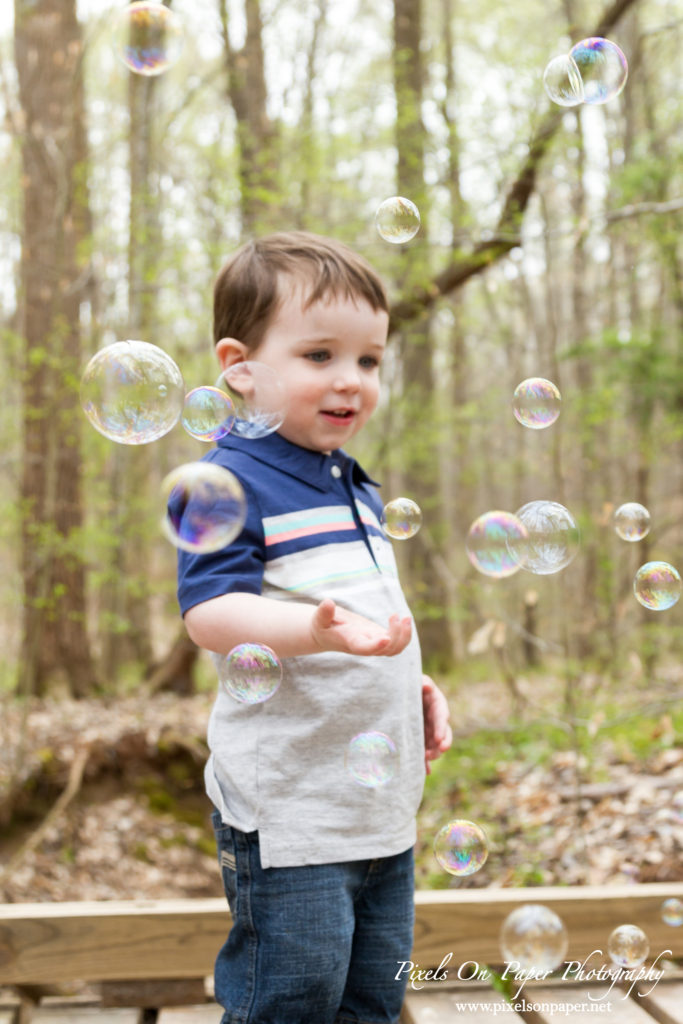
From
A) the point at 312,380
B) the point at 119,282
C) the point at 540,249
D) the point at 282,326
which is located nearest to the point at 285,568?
the point at 312,380

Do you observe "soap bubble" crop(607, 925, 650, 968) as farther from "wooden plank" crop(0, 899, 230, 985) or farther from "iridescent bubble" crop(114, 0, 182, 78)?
"iridescent bubble" crop(114, 0, 182, 78)

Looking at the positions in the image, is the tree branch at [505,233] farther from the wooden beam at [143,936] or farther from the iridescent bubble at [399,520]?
the wooden beam at [143,936]

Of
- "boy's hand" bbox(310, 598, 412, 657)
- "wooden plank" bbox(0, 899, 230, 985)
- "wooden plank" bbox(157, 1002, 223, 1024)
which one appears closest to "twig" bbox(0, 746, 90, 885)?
"wooden plank" bbox(0, 899, 230, 985)

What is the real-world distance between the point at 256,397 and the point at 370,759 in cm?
70

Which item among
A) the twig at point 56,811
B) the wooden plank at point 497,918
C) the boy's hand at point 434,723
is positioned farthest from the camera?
the twig at point 56,811

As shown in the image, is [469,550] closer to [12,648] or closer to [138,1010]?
[138,1010]

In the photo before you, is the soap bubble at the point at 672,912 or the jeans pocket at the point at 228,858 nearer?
the jeans pocket at the point at 228,858

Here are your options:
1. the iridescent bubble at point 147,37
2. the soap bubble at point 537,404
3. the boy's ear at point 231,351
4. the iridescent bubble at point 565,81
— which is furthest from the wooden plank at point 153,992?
the iridescent bubble at point 565,81

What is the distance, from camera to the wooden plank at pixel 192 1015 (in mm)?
2092

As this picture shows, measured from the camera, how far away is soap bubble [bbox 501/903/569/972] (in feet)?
6.07

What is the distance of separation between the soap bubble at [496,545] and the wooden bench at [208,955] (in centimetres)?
89

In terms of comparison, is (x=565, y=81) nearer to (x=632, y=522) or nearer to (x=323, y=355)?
(x=632, y=522)

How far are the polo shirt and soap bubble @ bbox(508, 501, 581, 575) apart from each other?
1.84 feet

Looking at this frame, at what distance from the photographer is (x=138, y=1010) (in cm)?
219
